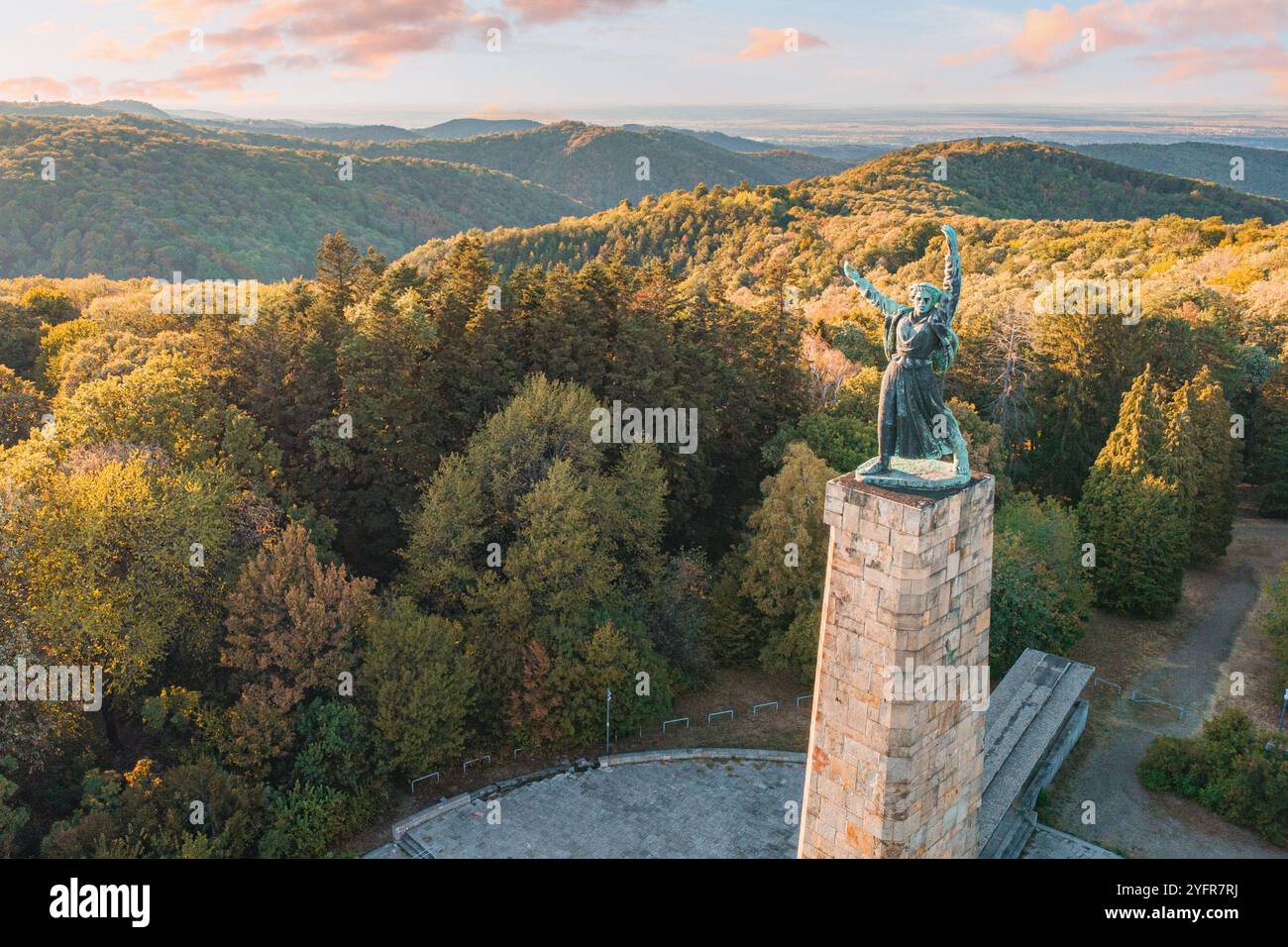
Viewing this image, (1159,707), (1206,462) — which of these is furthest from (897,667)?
(1206,462)

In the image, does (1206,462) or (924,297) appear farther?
(1206,462)

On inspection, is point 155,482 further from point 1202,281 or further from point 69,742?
point 1202,281

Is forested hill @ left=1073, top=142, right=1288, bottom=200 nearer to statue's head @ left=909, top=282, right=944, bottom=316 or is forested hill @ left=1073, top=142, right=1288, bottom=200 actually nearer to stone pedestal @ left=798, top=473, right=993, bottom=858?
statue's head @ left=909, top=282, right=944, bottom=316

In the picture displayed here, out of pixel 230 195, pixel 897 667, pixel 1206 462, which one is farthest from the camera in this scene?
pixel 230 195

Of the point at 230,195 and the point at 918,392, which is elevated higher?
the point at 230,195

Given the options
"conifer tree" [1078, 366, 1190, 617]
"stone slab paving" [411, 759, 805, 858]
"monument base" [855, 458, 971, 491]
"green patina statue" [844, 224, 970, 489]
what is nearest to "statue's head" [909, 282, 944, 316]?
"green patina statue" [844, 224, 970, 489]

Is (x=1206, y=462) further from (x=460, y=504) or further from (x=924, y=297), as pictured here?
(x=924, y=297)

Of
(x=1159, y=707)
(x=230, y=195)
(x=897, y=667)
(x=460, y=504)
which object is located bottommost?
(x=1159, y=707)

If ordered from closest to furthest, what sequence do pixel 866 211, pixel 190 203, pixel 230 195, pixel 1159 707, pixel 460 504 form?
pixel 460 504
pixel 1159 707
pixel 190 203
pixel 866 211
pixel 230 195
